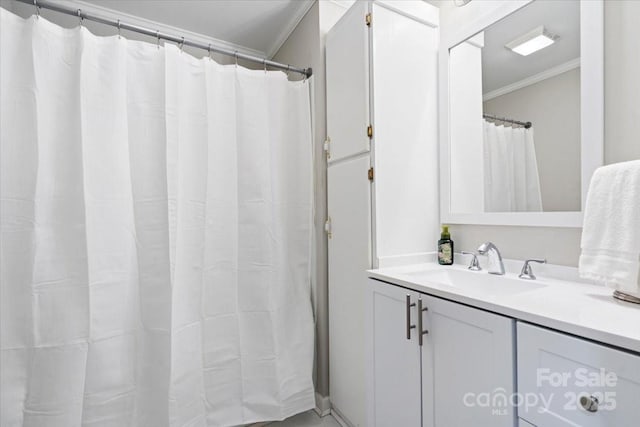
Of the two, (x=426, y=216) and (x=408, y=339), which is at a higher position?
(x=426, y=216)

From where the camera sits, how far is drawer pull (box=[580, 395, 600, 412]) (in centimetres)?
61

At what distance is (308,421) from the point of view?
5.47ft

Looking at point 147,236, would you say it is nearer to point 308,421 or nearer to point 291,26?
point 308,421

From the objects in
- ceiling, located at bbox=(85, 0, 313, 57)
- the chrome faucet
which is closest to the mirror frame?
the chrome faucet

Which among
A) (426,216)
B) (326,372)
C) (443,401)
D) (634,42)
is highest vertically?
(634,42)

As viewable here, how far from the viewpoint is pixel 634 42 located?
911 mm

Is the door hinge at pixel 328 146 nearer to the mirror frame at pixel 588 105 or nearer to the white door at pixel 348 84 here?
the white door at pixel 348 84

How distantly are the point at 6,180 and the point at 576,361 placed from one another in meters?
1.86

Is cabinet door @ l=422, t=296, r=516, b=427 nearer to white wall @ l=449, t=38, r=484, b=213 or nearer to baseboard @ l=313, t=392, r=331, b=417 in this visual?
white wall @ l=449, t=38, r=484, b=213

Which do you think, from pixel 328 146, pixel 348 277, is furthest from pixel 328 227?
pixel 328 146

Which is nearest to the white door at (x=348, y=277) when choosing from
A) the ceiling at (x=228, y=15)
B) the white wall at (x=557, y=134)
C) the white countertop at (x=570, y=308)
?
the white countertop at (x=570, y=308)

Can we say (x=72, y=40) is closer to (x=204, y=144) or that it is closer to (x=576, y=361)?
(x=204, y=144)

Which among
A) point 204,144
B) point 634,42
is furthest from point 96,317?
point 634,42

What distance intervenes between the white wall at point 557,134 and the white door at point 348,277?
674mm
